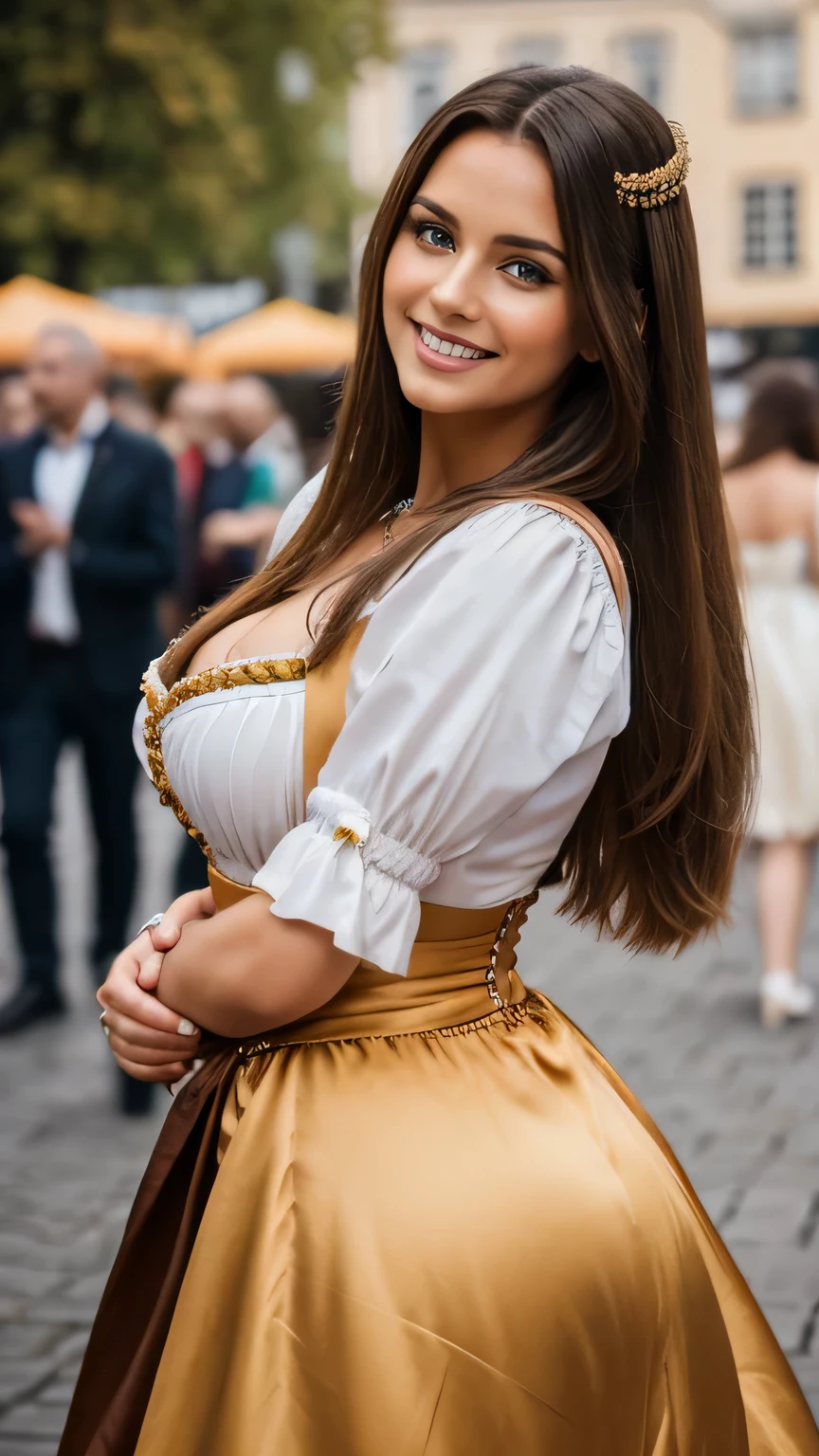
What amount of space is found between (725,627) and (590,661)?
0.30m

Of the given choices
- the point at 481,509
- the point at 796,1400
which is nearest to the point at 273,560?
the point at 481,509

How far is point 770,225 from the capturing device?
124ft

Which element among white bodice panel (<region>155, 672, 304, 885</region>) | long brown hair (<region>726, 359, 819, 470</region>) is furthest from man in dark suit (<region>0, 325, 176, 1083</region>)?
white bodice panel (<region>155, 672, 304, 885</region>)

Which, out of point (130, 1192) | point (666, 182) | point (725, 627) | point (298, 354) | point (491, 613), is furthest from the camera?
point (298, 354)

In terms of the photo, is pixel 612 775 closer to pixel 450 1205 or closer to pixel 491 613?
pixel 491 613

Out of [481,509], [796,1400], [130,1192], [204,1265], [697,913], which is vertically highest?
[481,509]

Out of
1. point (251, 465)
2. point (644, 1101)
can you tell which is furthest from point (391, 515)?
point (251, 465)

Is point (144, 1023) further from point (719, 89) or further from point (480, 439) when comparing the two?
point (719, 89)

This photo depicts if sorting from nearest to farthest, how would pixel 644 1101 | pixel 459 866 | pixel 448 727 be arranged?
pixel 448 727 < pixel 459 866 < pixel 644 1101

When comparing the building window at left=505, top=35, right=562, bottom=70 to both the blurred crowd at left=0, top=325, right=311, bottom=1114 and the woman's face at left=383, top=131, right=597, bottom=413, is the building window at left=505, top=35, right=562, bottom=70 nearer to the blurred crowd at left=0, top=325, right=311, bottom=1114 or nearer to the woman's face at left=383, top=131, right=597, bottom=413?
the blurred crowd at left=0, top=325, right=311, bottom=1114

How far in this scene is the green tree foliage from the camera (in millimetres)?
19094

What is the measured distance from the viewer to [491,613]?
172 cm

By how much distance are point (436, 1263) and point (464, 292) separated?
3.16ft

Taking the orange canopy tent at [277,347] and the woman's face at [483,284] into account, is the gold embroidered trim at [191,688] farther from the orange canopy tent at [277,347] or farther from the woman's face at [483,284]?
the orange canopy tent at [277,347]
